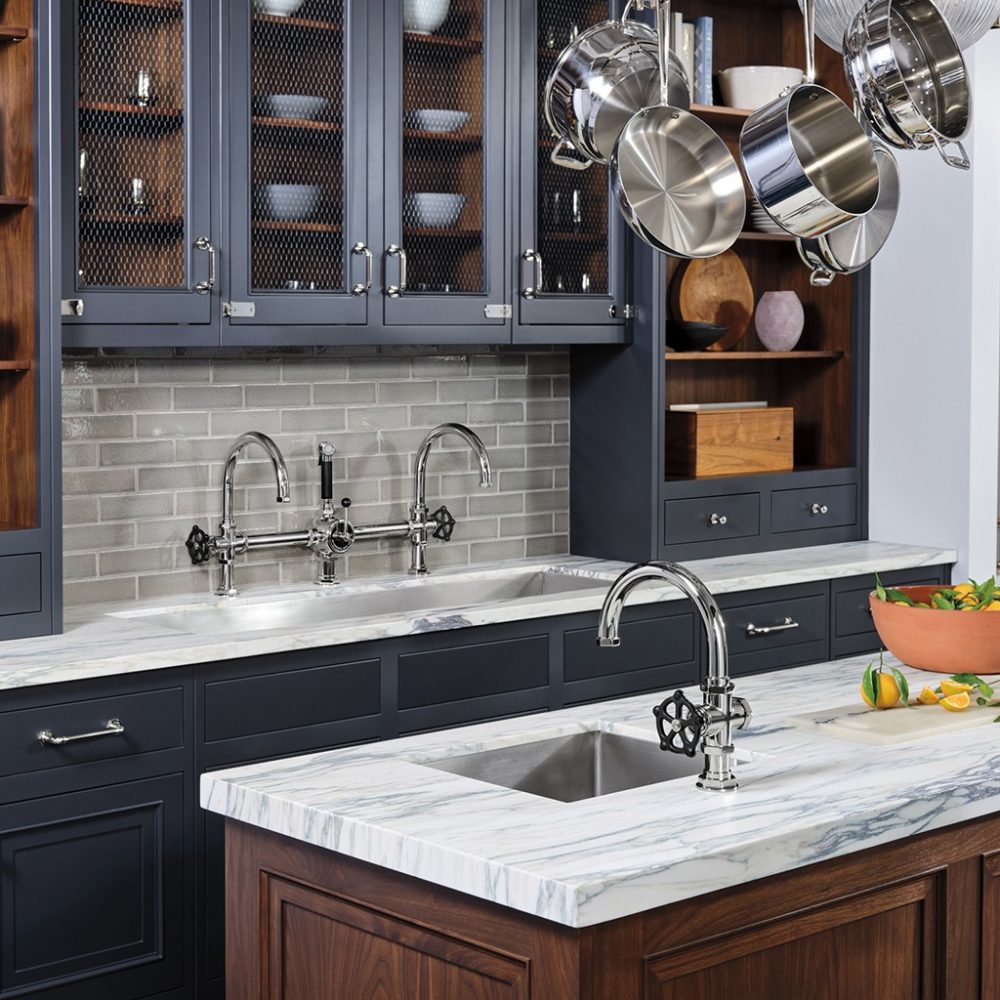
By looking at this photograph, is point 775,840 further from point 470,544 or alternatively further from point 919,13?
point 470,544

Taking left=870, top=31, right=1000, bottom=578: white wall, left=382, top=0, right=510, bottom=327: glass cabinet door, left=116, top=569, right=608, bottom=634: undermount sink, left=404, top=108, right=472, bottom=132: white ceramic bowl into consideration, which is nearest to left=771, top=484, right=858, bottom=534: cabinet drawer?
left=870, top=31, right=1000, bottom=578: white wall

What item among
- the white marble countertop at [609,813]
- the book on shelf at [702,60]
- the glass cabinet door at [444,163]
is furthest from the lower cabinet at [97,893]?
the book on shelf at [702,60]

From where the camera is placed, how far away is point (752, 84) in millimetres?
4922

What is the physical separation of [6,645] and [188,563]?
0.84 m

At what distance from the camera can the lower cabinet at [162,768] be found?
3207 millimetres

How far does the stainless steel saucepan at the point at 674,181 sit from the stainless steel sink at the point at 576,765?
32.1 inches

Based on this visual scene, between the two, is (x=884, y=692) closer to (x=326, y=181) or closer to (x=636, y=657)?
(x=636, y=657)

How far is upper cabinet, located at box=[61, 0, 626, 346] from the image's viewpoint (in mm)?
3607

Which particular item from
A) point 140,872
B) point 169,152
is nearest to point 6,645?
point 140,872

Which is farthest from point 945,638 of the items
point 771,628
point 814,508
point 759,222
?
point 759,222

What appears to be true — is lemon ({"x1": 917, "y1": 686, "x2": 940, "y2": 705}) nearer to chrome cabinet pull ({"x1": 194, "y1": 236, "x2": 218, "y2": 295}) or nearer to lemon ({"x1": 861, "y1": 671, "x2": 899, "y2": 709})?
lemon ({"x1": 861, "y1": 671, "x2": 899, "y2": 709})

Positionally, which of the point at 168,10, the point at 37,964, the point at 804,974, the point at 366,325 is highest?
the point at 168,10

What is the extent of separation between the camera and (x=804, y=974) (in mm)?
2129

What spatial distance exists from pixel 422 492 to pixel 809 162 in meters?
2.29
